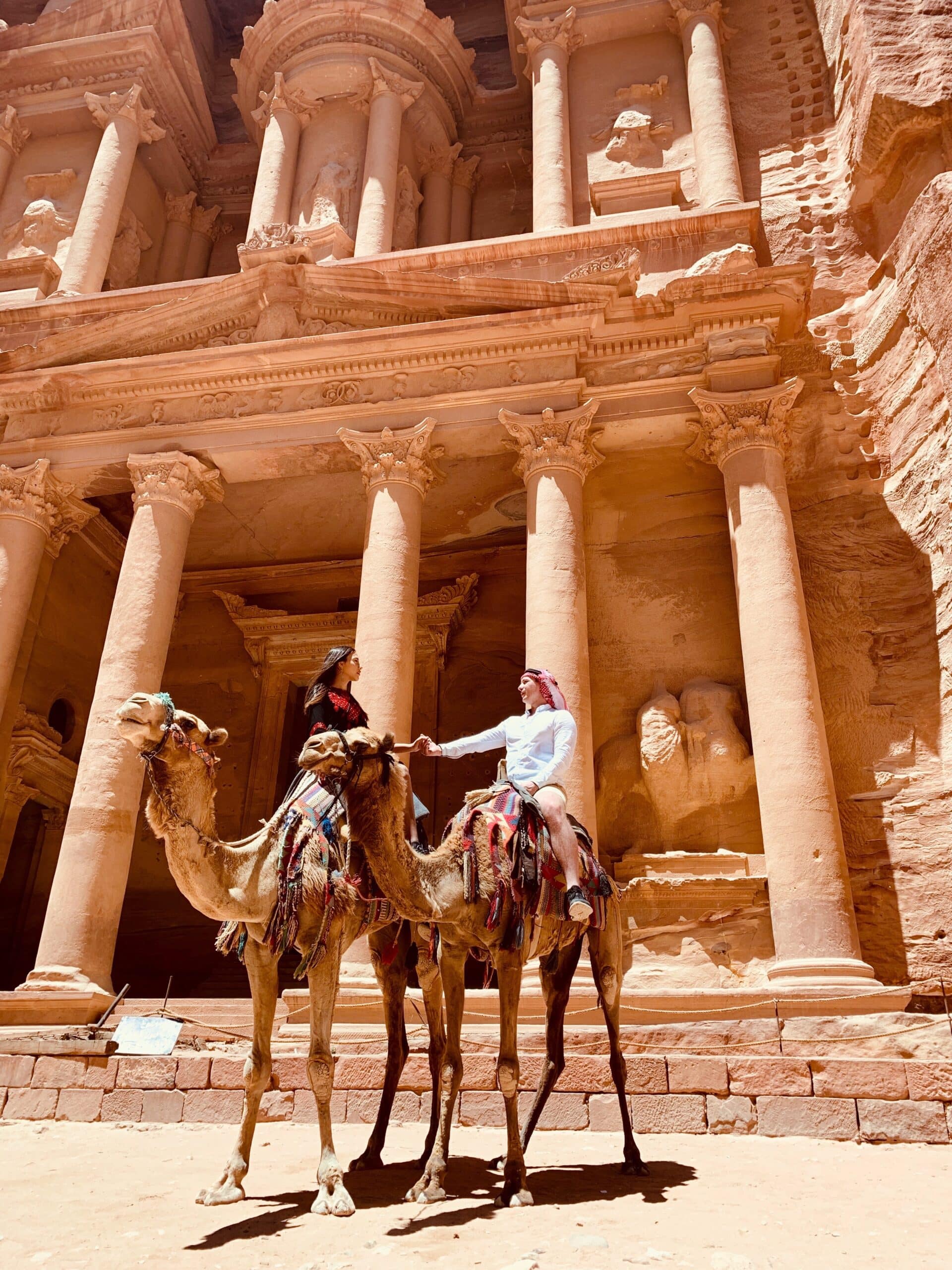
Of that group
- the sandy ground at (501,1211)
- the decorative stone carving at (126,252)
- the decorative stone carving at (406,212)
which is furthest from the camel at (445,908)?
the decorative stone carving at (126,252)

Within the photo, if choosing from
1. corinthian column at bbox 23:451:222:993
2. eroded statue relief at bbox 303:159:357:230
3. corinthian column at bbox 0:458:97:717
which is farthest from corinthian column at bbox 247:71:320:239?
corinthian column at bbox 23:451:222:993

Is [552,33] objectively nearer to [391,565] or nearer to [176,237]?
[176,237]

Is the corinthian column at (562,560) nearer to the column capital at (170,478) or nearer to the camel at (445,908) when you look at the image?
the column capital at (170,478)

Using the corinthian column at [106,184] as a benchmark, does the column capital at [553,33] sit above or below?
above

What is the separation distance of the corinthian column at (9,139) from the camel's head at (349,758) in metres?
22.4

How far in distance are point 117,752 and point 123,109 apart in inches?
648

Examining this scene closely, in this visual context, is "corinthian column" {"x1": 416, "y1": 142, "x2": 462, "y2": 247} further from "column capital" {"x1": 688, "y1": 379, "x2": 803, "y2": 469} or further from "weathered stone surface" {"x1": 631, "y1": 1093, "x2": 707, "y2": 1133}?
"weathered stone surface" {"x1": 631, "y1": 1093, "x2": 707, "y2": 1133}

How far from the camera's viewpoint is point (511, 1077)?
16.7ft

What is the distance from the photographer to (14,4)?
86.2 ft

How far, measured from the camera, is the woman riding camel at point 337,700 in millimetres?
6254

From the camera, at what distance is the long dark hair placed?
21.0 ft

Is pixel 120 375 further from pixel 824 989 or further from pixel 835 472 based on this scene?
pixel 824 989

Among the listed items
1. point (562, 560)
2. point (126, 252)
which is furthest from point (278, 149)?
point (562, 560)

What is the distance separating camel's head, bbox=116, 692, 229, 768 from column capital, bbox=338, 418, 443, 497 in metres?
8.80
